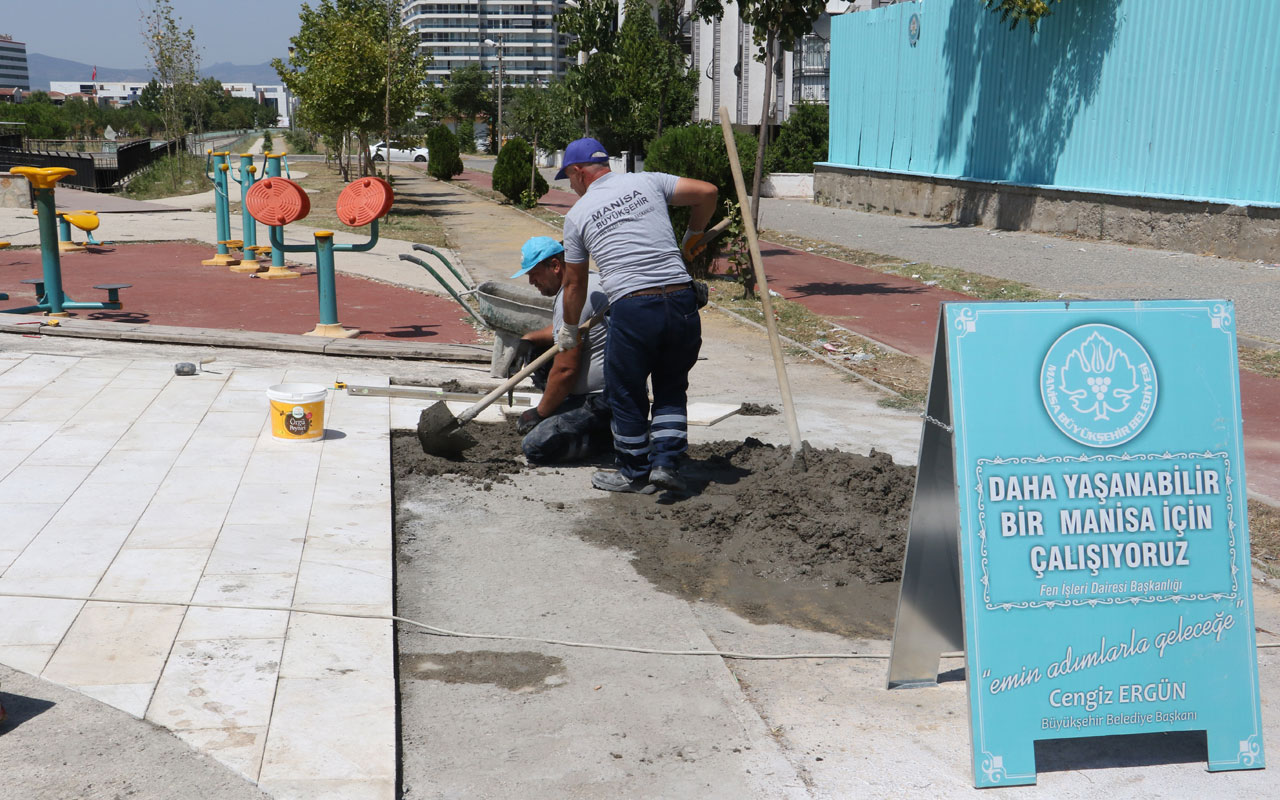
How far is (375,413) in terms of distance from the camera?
713 cm

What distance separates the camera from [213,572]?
4.34 metres

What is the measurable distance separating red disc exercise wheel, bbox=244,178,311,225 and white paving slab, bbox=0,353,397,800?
457 centimetres

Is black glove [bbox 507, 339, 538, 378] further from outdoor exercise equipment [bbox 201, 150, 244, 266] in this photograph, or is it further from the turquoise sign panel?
outdoor exercise equipment [bbox 201, 150, 244, 266]

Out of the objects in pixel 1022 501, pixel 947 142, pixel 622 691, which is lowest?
pixel 622 691

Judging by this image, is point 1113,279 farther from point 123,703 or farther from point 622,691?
point 123,703

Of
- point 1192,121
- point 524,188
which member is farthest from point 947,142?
point 524,188

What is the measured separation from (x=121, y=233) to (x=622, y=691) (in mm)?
19424

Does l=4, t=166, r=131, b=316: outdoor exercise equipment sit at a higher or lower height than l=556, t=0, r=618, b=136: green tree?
lower

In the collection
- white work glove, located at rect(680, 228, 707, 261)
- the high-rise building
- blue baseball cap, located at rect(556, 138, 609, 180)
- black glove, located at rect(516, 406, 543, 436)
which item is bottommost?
black glove, located at rect(516, 406, 543, 436)

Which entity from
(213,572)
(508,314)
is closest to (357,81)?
(508,314)

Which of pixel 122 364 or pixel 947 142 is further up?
pixel 947 142

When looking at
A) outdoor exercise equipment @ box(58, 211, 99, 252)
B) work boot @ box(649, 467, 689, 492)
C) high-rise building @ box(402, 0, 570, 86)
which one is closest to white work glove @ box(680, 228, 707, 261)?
work boot @ box(649, 467, 689, 492)

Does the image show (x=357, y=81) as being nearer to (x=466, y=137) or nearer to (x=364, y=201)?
(x=364, y=201)

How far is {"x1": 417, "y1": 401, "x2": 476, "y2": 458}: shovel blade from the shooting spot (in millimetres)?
6137
